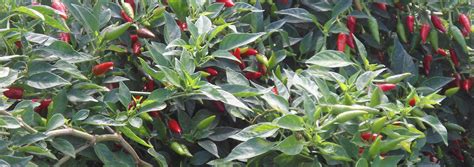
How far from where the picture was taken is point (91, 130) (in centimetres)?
157

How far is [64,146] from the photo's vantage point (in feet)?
4.71

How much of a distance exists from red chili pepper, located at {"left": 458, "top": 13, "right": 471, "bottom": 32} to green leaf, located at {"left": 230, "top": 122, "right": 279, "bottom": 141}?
3.22 ft

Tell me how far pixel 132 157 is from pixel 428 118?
670mm

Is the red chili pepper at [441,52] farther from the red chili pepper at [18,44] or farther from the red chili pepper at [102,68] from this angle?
the red chili pepper at [18,44]

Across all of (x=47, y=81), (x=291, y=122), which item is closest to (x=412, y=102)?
(x=291, y=122)

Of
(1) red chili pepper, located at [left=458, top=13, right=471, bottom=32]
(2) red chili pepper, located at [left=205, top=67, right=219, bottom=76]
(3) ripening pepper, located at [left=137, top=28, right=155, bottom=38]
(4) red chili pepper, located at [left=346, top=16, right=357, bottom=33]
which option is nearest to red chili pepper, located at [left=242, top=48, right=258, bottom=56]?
(2) red chili pepper, located at [left=205, top=67, right=219, bottom=76]

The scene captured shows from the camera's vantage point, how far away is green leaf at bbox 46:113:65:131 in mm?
1406

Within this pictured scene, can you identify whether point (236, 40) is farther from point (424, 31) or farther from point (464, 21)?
point (464, 21)

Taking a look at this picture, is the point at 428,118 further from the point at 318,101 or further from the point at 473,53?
the point at 473,53

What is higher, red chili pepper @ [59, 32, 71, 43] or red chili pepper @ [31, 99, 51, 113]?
red chili pepper @ [59, 32, 71, 43]

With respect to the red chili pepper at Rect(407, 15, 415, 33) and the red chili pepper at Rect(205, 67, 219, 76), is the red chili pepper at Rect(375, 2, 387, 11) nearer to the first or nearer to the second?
the red chili pepper at Rect(407, 15, 415, 33)

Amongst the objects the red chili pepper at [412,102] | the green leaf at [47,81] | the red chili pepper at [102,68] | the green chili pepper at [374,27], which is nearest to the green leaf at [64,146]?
the green leaf at [47,81]

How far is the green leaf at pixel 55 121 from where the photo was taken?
1.41 meters

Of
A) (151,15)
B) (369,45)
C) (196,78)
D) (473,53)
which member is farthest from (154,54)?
(473,53)
